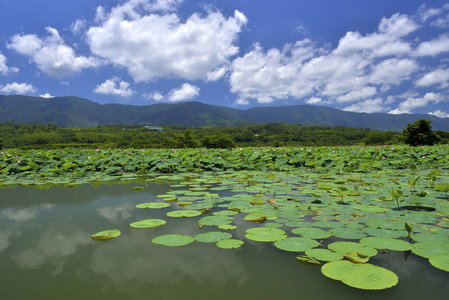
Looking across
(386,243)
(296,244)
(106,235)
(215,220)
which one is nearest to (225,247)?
(296,244)

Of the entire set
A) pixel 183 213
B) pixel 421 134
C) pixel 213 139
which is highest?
pixel 421 134

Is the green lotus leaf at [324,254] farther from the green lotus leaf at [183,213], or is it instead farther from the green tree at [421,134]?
the green tree at [421,134]

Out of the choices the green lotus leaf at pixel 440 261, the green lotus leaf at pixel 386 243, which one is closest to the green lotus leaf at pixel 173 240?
the green lotus leaf at pixel 386 243

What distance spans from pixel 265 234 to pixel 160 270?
32.4 inches

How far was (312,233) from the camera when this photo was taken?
73.2 inches

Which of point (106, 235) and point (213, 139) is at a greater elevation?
point (213, 139)

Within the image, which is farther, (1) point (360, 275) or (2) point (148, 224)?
(2) point (148, 224)

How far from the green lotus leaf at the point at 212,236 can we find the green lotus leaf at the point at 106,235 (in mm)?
610

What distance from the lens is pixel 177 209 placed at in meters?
2.69

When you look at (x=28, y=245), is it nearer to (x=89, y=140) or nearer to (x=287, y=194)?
(x=287, y=194)

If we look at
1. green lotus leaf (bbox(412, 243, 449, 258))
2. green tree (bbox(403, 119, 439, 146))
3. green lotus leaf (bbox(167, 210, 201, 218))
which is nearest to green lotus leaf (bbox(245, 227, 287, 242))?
green lotus leaf (bbox(167, 210, 201, 218))

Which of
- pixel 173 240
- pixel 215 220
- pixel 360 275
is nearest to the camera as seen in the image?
pixel 360 275

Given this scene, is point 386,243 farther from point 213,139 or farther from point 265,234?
point 213,139

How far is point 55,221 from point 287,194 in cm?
273
